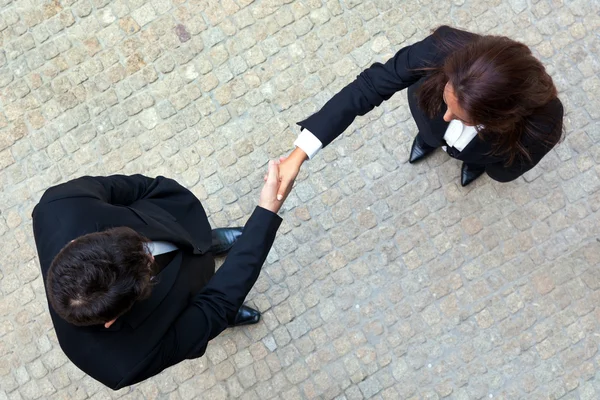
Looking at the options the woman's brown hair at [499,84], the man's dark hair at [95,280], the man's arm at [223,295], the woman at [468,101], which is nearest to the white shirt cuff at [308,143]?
the woman at [468,101]

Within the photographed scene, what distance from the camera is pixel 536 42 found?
16.6 feet

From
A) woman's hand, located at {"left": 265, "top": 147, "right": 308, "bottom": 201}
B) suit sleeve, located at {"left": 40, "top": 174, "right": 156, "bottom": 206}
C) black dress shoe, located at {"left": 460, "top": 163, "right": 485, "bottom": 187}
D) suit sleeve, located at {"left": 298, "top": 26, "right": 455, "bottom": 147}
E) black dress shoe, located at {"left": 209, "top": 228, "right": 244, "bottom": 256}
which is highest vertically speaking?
suit sleeve, located at {"left": 40, "top": 174, "right": 156, "bottom": 206}

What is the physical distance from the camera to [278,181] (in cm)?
331

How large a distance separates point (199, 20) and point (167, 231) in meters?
2.83

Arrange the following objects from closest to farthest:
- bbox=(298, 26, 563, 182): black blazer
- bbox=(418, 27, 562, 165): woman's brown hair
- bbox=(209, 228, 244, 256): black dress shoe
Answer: bbox=(418, 27, 562, 165): woman's brown hair
bbox=(298, 26, 563, 182): black blazer
bbox=(209, 228, 244, 256): black dress shoe

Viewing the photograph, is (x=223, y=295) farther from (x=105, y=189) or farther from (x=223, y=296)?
(x=105, y=189)

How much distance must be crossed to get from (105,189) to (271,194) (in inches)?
40.9

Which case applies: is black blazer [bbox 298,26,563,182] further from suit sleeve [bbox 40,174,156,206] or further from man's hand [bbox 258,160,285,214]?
suit sleeve [bbox 40,174,156,206]

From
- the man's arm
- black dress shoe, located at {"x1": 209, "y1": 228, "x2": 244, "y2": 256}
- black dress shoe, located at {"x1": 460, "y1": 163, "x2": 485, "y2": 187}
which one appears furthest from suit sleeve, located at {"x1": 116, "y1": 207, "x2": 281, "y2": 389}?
black dress shoe, located at {"x1": 460, "y1": 163, "x2": 485, "y2": 187}

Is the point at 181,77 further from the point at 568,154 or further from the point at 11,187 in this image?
the point at 568,154

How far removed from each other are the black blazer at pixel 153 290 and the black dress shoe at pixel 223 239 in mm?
1185

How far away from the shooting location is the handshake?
3131 mm

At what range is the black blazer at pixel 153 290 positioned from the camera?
109 inches

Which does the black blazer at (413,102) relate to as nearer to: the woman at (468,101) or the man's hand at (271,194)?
the woman at (468,101)
